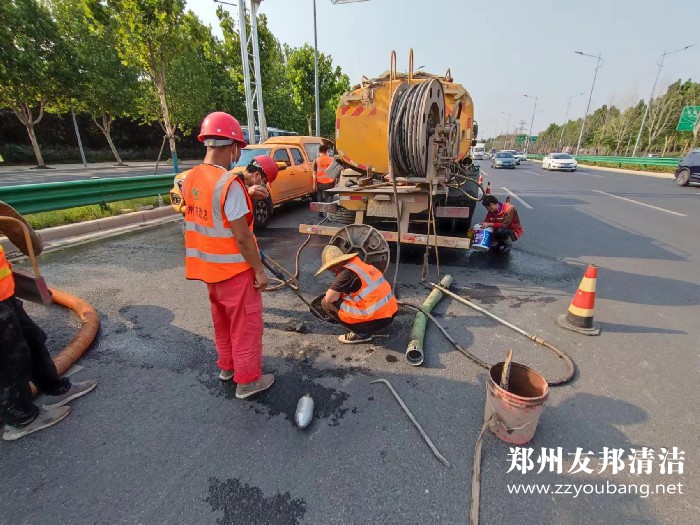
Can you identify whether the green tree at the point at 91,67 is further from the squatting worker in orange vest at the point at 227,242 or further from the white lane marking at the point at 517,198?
the squatting worker in orange vest at the point at 227,242

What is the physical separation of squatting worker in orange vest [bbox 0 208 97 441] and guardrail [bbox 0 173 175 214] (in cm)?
503

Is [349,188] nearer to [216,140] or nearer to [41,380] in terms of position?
[216,140]

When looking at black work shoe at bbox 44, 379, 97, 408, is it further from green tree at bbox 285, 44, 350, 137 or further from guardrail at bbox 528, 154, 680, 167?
guardrail at bbox 528, 154, 680, 167

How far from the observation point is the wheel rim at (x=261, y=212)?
734cm

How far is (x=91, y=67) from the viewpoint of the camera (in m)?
19.8

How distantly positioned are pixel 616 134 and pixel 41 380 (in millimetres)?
70230

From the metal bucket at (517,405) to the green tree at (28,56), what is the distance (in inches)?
988

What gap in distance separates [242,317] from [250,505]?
108 cm

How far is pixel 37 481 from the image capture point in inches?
74.7

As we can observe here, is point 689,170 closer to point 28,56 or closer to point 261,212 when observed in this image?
point 261,212

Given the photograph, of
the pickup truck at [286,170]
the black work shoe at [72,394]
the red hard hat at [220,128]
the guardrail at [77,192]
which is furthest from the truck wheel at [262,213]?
the red hard hat at [220,128]

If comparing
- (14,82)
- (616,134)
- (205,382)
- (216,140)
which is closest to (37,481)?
(205,382)

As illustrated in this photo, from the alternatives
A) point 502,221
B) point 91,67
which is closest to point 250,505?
point 502,221

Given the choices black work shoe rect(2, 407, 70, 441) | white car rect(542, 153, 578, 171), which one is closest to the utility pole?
black work shoe rect(2, 407, 70, 441)
